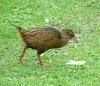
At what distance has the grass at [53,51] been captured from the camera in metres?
9.05

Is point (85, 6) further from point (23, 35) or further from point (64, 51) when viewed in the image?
point (23, 35)

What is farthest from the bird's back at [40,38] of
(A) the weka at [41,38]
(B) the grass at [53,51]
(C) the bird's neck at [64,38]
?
(B) the grass at [53,51]

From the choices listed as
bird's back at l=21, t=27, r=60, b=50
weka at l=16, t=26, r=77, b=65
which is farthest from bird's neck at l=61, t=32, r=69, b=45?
bird's back at l=21, t=27, r=60, b=50

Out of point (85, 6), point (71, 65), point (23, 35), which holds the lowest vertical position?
point (85, 6)

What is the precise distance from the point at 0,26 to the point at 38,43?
2984 millimetres

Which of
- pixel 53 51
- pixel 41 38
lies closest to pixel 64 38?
pixel 41 38

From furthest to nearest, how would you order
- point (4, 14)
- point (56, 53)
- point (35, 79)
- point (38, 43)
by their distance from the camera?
point (4, 14), point (56, 53), point (38, 43), point (35, 79)

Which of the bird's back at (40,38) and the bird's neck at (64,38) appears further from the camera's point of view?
the bird's neck at (64,38)

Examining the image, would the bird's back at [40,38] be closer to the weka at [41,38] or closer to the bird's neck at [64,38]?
the weka at [41,38]

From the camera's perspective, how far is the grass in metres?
9.05

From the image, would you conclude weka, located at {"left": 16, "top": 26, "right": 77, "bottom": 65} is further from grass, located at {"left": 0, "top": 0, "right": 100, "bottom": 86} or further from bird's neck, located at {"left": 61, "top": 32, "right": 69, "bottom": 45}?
grass, located at {"left": 0, "top": 0, "right": 100, "bottom": 86}

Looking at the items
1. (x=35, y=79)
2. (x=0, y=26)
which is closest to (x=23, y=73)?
(x=35, y=79)

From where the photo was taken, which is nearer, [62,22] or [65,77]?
[65,77]

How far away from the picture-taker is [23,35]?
9938 millimetres
